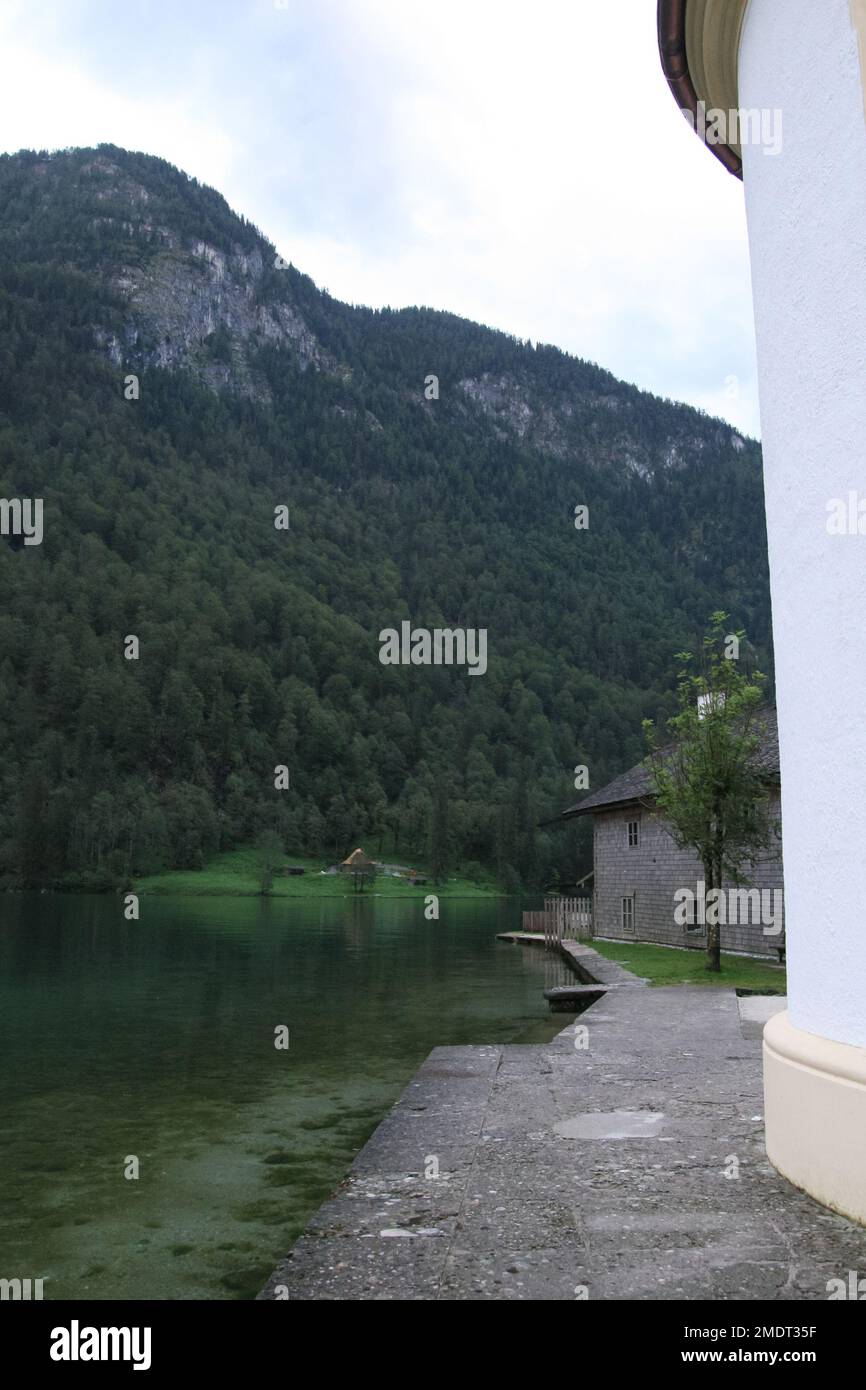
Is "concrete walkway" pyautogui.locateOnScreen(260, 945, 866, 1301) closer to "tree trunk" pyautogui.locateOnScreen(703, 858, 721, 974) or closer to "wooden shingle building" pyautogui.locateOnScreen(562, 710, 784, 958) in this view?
"tree trunk" pyautogui.locateOnScreen(703, 858, 721, 974)

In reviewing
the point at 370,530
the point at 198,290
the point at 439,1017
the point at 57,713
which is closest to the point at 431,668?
the point at 370,530

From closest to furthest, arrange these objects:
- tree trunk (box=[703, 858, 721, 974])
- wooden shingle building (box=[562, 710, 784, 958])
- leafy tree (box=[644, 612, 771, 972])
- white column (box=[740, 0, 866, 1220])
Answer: white column (box=[740, 0, 866, 1220]) → tree trunk (box=[703, 858, 721, 974]) → leafy tree (box=[644, 612, 771, 972]) → wooden shingle building (box=[562, 710, 784, 958])

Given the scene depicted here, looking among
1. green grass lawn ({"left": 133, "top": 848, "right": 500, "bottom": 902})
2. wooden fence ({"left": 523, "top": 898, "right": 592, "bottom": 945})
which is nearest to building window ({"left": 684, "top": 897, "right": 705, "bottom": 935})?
wooden fence ({"left": 523, "top": 898, "right": 592, "bottom": 945})

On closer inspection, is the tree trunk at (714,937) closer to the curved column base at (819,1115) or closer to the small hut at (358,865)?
the curved column base at (819,1115)

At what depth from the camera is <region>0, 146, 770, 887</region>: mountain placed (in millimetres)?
106688

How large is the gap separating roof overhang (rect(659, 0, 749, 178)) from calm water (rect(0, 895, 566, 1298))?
732 centimetres

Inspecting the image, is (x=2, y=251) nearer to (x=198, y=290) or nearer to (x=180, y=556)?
(x=198, y=290)

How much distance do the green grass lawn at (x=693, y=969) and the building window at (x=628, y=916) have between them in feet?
11.1

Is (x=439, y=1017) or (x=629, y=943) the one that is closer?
(x=439, y=1017)

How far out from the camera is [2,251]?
19525 centimetres

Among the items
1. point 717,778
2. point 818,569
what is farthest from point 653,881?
point 818,569

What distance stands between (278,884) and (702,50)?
8304 cm
